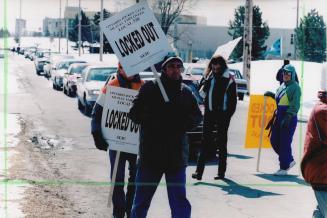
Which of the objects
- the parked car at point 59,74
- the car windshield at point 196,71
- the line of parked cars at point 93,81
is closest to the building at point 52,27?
the parked car at point 59,74

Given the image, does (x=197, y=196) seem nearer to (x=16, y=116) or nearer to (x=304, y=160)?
(x=304, y=160)

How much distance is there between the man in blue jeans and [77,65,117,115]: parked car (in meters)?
13.1

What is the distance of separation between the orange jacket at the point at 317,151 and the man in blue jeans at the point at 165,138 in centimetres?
111

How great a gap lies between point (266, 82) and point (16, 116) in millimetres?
23483

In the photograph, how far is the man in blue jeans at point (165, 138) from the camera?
17.1ft

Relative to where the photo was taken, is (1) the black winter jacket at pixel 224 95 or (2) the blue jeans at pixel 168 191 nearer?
(2) the blue jeans at pixel 168 191

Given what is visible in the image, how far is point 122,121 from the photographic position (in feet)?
20.4

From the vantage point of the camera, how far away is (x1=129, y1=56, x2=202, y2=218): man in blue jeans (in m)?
5.22

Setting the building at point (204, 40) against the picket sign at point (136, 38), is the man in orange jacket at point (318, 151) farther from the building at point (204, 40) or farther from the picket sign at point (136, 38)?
the building at point (204, 40)

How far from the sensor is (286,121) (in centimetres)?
915

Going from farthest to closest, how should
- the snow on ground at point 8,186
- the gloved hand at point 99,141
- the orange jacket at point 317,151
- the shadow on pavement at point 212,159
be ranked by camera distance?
the shadow on pavement at point 212,159 → the snow on ground at point 8,186 → the gloved hand at point 99,141 → the orange jacket at point 317,151

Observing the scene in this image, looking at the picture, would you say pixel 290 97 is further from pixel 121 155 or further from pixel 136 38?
pixel 136 38

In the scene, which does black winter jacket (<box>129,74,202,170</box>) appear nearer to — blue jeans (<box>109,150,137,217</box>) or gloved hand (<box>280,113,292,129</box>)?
blue jeans (<box>109,150,137,217</box>)

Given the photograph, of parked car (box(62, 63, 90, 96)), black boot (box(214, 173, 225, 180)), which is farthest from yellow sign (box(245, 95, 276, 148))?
parked car (box(62, 63, 90, 96))
